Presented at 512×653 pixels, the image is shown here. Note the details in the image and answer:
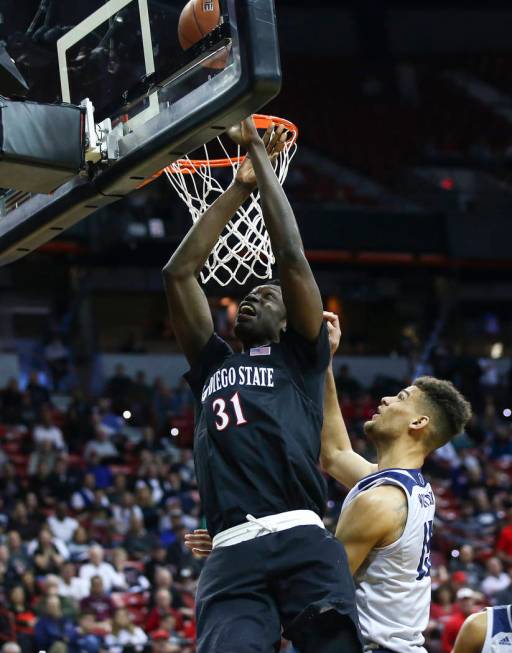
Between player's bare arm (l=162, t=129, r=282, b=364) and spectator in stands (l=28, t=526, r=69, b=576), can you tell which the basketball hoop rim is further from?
spectator in stands (l=28, t=526, r=69, b=576)

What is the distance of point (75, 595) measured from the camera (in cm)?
1105

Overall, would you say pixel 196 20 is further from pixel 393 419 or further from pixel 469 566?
pixel 469 566

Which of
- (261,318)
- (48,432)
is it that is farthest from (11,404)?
(261,318)

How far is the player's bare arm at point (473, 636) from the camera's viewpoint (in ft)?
17.1

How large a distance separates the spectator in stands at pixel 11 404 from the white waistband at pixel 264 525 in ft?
40.5

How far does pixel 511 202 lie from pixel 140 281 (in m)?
6.68

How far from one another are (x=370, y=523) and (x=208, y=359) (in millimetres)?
839

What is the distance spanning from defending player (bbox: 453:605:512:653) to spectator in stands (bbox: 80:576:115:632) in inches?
239

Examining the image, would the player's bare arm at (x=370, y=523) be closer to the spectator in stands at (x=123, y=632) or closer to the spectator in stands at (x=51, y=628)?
the spectator in stands at (x=51, y=628)

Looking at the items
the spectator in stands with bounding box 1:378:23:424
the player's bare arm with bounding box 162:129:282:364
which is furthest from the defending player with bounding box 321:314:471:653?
the spectator in stands with bounding box 1:378:23:424

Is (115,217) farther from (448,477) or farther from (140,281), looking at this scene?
(448,477)

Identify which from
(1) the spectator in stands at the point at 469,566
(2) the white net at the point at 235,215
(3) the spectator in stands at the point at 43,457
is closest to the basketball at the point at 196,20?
(2) the white net at the point at 235,215

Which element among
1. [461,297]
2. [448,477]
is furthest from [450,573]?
[461,297]

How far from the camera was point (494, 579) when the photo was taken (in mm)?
12891
